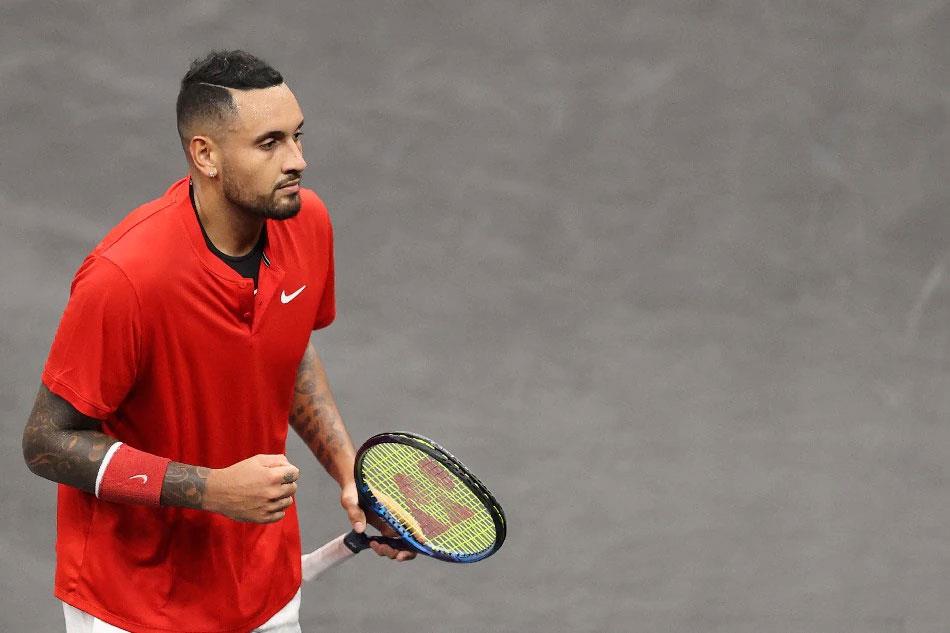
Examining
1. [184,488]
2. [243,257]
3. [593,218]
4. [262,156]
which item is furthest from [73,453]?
[593,218]

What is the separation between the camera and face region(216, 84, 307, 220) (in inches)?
111

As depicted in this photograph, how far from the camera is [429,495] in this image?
A: 327cm

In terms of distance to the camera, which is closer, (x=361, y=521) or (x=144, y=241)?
(x=144, y=241)

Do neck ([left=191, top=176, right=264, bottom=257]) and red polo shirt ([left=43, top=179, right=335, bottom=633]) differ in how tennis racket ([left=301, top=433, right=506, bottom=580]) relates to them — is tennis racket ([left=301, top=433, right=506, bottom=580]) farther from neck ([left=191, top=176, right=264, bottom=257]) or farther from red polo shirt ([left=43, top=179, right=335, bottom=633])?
neck ([left=191, top=176, right=264, bottom=257])

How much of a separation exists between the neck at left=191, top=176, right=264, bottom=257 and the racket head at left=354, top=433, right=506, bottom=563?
47 cm

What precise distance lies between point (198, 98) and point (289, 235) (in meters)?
0.33

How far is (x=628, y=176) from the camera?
5.43 metres

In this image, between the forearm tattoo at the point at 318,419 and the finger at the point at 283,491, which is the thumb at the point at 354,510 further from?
the finger at the point at 283,491

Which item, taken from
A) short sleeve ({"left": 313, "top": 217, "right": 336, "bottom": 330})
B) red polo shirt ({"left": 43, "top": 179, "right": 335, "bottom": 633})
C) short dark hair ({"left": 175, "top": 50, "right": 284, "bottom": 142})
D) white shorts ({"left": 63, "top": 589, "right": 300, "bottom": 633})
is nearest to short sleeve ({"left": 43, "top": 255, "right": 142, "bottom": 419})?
red polo shirt ({"left": 43, "top": 179, "right": 335, "bottom": 633})

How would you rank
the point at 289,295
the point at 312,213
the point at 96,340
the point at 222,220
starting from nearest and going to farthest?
1. the point at 96,340
2. the point at 222,220
3. the point at 289,295
4. the point at 312,213

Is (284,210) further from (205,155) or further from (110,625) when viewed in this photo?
(110,625)

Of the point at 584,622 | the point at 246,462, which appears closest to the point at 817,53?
the point at 584,622

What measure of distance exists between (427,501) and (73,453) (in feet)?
2.39

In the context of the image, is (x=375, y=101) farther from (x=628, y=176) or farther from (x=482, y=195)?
(x=628, y=176)
